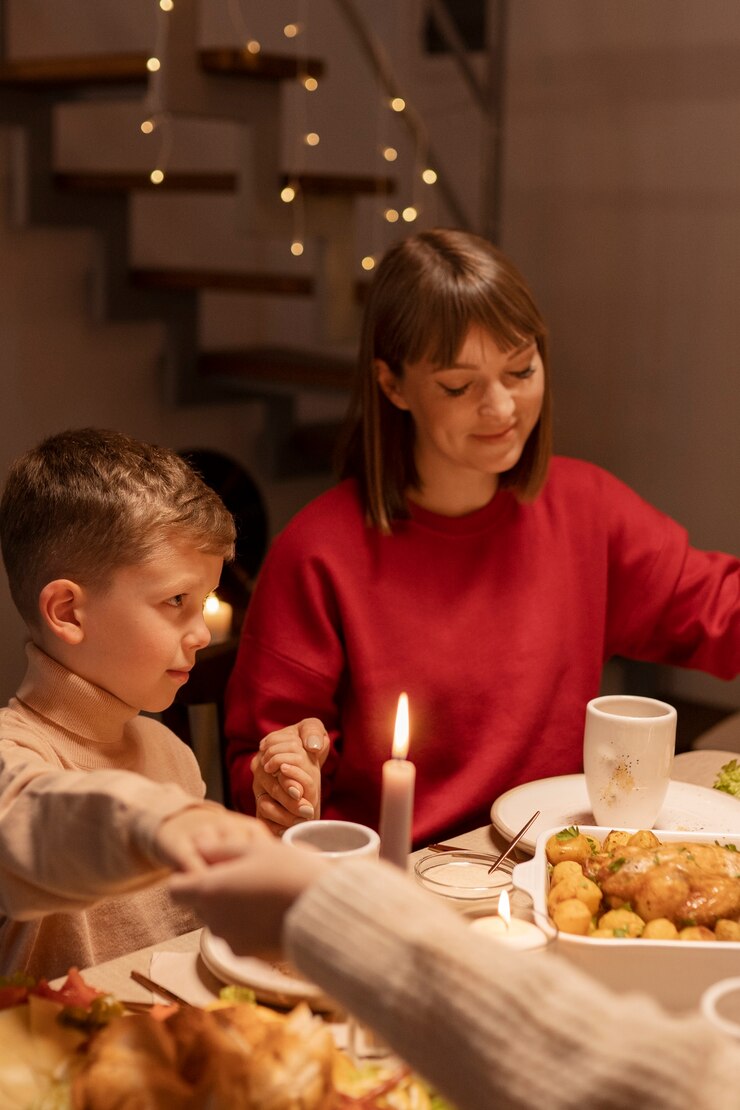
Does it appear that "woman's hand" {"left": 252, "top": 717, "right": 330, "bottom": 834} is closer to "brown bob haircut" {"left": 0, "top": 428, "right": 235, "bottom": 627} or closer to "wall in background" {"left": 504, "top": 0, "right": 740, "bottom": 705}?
"brown bob haircut" {"left": 0, "top": 428, "right": 235, "bottom": 627}

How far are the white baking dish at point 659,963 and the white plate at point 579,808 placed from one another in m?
0.32

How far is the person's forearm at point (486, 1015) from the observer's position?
59cm

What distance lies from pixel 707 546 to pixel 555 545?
86.0 inches

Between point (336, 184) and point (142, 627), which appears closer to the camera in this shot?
point (142, 627)

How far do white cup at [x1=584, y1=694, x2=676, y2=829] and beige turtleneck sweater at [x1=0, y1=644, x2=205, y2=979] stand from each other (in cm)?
45

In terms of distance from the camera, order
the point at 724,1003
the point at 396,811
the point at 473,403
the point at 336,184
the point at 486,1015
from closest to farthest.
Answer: the point at 486,1015, the point at 724,1003, the point at 396,811, the point at 473,403, the point at 336,184

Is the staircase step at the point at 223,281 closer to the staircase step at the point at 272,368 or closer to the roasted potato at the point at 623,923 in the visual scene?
the staircase step at the point at 272,368

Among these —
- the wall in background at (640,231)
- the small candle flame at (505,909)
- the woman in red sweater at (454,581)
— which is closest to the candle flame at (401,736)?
the small candle flame at (505,909)

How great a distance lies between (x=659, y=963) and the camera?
103 centimetres

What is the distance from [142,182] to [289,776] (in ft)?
8.28

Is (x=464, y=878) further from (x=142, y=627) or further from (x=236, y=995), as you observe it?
(x=142, y=627)

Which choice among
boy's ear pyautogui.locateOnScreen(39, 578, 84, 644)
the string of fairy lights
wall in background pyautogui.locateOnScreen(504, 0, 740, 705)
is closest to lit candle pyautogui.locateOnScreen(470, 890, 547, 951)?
boy's ear pyautogui.locateOnScreen(39, 578, 84, 644)

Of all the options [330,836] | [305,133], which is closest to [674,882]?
[330,836]

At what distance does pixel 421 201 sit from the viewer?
445 cm
